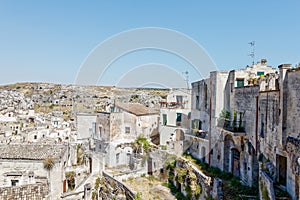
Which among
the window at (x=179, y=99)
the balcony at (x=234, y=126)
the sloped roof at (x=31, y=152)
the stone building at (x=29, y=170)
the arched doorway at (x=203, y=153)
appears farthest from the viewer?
the window at (x=179, y=99)

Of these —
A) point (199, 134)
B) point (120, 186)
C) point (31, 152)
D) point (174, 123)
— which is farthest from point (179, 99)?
point (31, 152)

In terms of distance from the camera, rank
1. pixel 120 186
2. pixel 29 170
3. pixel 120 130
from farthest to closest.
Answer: pixel 120 130 < pixel 120 186 < pixel 29 170

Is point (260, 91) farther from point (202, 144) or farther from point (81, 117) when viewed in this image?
point (81, 117)

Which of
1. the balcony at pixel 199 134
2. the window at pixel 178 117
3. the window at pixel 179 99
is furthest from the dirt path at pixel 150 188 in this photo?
the window at pixel 179 99

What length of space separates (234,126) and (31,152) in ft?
43.2

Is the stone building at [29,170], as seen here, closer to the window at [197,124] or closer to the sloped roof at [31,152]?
the sloped roof at [31,152]

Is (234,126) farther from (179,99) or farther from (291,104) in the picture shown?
(179,99)

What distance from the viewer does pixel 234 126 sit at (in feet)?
56.0

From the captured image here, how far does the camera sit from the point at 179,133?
88.6ft

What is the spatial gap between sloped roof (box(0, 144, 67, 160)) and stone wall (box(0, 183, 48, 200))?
2.84m

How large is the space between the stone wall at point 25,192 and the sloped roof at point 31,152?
284cm

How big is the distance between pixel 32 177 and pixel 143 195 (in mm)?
7235

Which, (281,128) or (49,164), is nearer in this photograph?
(281,128)

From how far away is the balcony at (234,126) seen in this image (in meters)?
16.4
